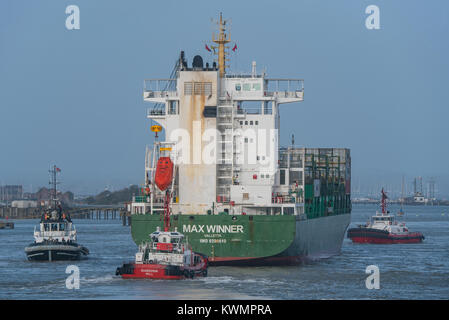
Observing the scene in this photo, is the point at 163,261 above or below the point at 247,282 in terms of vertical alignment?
above

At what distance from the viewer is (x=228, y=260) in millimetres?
56469

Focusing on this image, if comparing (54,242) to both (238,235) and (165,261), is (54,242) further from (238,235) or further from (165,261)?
(165,261)

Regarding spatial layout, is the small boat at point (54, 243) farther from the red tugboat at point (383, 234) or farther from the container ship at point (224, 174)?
the red tugboat at point (383, 234)

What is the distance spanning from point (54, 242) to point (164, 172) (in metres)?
12.2

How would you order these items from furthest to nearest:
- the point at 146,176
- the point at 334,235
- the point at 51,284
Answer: the point at 334,235
the point at 146,176
the point at 51,284

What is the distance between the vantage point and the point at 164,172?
189 ft

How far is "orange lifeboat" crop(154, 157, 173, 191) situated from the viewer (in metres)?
57.7

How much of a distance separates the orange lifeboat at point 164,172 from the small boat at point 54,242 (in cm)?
1074

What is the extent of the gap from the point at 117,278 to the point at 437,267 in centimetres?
2319

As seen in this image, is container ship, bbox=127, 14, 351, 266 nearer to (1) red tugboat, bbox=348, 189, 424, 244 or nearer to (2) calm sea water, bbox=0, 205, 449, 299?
(2) calm sea water, bbox=0, 205, 449, 299

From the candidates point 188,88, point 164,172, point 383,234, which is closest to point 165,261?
point 164,172

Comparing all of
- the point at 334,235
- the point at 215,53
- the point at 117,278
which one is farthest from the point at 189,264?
the point at 334,235

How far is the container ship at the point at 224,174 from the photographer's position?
185 ft
